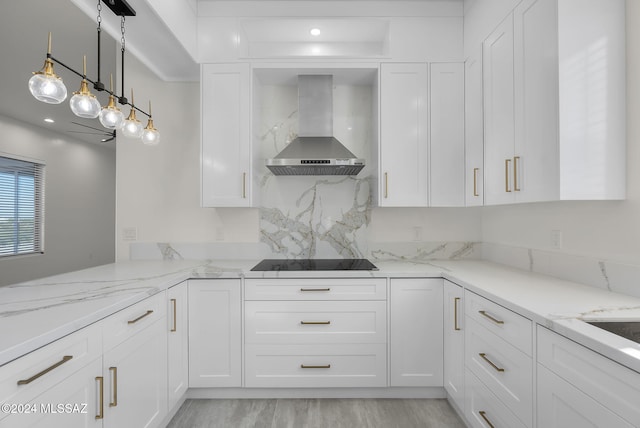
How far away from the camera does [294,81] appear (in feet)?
9.01

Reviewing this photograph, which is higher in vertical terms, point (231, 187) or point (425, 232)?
point (231, 187)

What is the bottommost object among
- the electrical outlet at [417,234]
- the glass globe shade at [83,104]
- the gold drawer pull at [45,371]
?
the gold drawer pull at [45,371]

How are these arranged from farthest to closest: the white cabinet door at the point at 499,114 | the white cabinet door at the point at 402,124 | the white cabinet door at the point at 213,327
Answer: the white cabinet door at the point at 402,124
the white cabinet door at the point at 213,327
the white cabinet door at the point at 499,114

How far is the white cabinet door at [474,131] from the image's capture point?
2223 millimetres

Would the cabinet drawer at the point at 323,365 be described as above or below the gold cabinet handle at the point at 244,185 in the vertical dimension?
below

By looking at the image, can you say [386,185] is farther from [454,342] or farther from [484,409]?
[484,409]

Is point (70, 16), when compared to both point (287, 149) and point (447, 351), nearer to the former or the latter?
point (287, 149)

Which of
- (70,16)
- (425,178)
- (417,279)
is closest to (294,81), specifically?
(425,178)

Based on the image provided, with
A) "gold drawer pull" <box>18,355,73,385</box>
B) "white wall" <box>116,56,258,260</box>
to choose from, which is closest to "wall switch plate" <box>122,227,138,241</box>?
"white wall" <box>116,56,258,260</box>

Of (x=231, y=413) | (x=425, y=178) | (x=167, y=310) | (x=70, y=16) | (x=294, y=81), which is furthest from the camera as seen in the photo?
(x=294, y=81)

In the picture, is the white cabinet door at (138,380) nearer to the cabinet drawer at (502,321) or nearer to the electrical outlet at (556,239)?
the cabinet drawer at (502,321)

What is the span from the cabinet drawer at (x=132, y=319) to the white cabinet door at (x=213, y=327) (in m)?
0.34

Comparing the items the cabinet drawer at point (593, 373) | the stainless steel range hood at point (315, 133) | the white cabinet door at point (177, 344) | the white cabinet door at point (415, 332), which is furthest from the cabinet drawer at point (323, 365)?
the stainless steel range hood at point (315, 133)

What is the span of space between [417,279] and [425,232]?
0.74 metres
